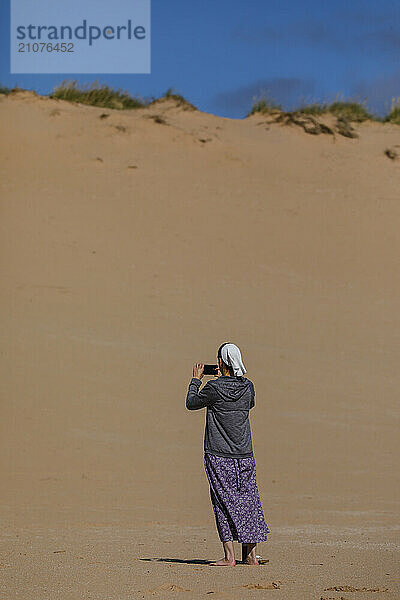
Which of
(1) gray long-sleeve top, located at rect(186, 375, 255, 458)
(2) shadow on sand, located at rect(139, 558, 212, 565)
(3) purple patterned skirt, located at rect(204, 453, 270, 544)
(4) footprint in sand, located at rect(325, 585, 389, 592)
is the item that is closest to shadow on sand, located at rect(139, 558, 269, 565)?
(2) shadow on sand, located at rect(139, 558, 212, 565)

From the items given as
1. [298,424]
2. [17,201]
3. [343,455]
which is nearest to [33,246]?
[17,201]

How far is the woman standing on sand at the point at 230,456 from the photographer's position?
6852mm

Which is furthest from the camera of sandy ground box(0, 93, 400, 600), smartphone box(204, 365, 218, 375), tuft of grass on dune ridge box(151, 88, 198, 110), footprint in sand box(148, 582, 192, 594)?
tuft of grass on dune ridge box(151, 88, 198, 110)

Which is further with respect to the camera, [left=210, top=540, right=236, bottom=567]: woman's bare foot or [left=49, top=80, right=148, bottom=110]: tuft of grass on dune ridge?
[left=49, top=80, right=148, bottom=110]: tuft of grass on dune ridge

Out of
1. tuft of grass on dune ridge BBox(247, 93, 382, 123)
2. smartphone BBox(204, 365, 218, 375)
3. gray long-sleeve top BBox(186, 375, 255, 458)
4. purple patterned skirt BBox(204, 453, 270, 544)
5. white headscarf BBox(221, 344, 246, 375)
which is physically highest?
tuft of grass on dune ridge BBox(247, 93, 382, 123)

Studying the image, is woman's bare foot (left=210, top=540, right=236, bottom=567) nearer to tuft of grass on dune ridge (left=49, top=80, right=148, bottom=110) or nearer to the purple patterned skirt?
the purple patterned skirt

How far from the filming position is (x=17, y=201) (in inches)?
818

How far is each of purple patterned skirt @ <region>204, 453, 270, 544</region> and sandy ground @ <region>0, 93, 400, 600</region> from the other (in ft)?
0.84

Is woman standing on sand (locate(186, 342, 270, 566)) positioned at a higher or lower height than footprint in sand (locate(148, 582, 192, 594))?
higher

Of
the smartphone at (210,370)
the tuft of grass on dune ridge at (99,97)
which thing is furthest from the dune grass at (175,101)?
the smartphone at (210,370)

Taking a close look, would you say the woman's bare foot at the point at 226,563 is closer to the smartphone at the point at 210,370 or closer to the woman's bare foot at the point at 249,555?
the woman's bare foot at the point at 249,555

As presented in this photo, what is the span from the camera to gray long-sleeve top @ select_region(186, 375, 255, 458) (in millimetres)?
6883

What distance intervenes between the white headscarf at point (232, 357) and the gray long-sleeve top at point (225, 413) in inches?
2.9

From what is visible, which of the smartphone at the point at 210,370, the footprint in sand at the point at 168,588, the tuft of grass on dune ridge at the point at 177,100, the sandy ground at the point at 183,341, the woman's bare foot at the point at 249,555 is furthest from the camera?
the tuft of grass on dune ridge at the point at 177,100
